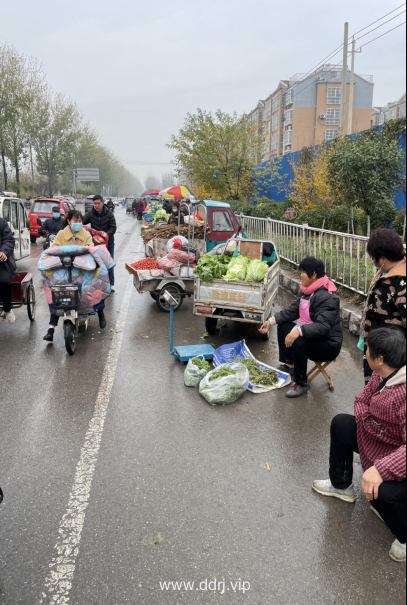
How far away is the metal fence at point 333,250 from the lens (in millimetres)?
8719

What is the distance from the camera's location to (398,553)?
2857 mm

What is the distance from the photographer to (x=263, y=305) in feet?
22.7

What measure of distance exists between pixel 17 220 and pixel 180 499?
39.1ft

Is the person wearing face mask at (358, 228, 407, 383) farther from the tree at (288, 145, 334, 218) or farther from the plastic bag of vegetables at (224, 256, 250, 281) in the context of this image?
the tree at (288, 145, 334, 218)

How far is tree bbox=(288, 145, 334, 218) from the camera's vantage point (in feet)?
70.6

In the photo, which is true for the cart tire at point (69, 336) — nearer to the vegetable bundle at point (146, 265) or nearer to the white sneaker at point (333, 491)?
the vegetable bundle at point (146, 265)

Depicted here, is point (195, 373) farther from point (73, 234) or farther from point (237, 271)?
point (73, 234)

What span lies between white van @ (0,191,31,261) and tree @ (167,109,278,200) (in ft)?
56.6

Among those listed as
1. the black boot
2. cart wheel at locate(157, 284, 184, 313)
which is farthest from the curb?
the black boot

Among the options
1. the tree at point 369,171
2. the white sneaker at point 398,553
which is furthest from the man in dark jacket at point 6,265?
the tree at point 369,171

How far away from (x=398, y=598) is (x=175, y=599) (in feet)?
4.14

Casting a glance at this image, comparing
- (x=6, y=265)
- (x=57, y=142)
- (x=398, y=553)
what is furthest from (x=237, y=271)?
(x=57, y=142)

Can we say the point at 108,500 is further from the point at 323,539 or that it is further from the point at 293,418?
the point at 293,418

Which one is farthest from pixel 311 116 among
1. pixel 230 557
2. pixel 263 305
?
pixel 230 557
